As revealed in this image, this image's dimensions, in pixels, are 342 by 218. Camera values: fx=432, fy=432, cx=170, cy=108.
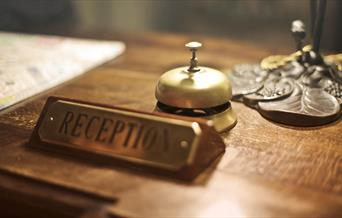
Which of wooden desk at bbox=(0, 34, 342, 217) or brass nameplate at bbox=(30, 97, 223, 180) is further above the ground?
brass nameplate at bbox=(30, 97, 223, 180)

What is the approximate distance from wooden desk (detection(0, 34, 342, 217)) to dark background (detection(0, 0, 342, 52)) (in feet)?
2.65

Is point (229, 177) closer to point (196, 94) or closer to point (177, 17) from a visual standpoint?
point (196, 94)

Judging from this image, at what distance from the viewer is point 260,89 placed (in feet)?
2.60

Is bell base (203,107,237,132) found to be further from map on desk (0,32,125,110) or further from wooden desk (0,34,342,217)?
map on desk (0,32,125,110)

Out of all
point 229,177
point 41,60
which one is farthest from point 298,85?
point 41,60

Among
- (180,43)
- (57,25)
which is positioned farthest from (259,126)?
(57,25)

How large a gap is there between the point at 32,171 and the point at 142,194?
158mm

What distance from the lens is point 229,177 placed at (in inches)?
22.2

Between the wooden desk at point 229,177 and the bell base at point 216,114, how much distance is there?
16mm

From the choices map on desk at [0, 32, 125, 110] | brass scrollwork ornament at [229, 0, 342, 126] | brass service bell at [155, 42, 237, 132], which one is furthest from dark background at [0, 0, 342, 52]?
brass service bell at [155, 42, 237, 132]

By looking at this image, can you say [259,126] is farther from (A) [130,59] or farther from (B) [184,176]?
(A) [130,59]

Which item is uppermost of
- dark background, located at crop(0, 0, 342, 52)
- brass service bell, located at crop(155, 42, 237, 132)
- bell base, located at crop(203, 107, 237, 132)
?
brass service bell, located at crop(155, 42, 237, 132)

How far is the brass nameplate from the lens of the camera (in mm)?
553

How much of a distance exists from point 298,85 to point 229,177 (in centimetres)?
30
